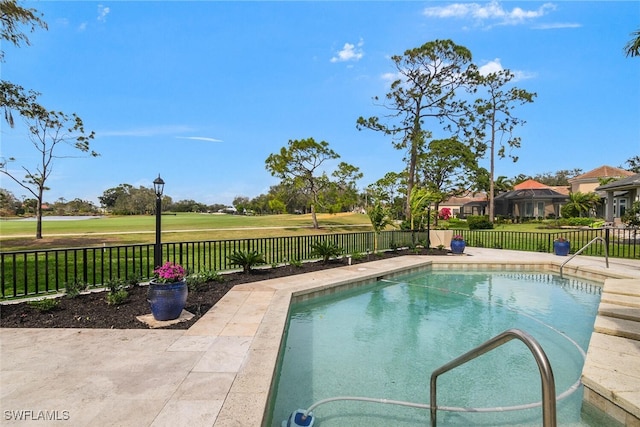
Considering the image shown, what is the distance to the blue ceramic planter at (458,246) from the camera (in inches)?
459

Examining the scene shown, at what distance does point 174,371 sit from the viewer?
9.26ft

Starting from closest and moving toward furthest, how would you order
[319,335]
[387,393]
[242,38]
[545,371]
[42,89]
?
[545,371], [387,393], [319,335], [242,38], [42,89]

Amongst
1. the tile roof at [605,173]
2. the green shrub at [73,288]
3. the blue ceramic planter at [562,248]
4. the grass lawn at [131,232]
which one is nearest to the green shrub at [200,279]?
the green shrub at [73,288]

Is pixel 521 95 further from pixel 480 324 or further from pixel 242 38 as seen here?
pixel 480 324

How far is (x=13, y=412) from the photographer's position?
85.9 inches

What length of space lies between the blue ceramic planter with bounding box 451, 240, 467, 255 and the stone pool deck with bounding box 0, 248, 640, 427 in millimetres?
6784

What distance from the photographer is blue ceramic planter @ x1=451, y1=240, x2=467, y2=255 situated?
1167cm

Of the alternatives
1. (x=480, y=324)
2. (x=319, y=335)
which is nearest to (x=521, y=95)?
(x=480, y=324)

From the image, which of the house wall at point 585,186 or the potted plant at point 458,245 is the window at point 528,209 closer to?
the house wall at point 585,186

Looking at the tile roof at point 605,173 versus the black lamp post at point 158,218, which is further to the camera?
the tile roof at point 605,173

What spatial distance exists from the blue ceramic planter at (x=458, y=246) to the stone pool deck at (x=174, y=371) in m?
6.78

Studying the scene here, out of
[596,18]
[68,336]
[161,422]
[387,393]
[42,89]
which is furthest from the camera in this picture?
[42,89]

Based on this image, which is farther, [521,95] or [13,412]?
[521,95]

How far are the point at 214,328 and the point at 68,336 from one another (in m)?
1.58
